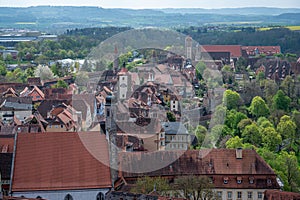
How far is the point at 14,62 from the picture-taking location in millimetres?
120750

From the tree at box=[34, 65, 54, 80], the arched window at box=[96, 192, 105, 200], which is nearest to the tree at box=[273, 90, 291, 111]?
the tree at box=[34, 65, 54, 80]

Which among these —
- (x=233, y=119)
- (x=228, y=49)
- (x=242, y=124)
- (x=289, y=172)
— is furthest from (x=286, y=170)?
(x=228, y=49)

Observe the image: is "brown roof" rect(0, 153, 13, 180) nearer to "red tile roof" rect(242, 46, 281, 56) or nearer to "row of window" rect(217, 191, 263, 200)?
"row of window" rect(217, 191, 263, 200)

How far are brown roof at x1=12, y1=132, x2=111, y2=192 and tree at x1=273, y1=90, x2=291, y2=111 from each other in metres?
40.6

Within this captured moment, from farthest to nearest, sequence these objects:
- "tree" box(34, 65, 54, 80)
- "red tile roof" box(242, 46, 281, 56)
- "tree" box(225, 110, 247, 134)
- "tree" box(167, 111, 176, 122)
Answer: "red tile roof" box(242, 46, 281, 56)
"tree" box(34, 65, 54, 80)
"tree" box(225, 110, 247, 134)
"tree" box(167, 111, 176, 122)

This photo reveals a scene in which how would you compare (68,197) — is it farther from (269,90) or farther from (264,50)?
(264,50)

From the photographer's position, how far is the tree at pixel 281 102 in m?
65.0

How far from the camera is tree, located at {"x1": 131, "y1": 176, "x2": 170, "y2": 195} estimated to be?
2724cm

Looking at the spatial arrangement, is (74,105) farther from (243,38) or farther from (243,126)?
(243,38)

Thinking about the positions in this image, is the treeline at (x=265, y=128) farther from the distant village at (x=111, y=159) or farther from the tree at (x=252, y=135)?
the distant village at (x=111, y=159)

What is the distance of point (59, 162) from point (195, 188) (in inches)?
249

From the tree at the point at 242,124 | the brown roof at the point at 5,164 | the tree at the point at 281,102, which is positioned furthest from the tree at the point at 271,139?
the brown roof at the point at 5,164

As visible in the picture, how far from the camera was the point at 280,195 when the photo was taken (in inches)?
1111

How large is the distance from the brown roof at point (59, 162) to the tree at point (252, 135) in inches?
925
